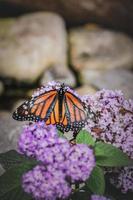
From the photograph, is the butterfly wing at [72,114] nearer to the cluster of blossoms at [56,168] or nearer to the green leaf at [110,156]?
the green leaf at [110,156]

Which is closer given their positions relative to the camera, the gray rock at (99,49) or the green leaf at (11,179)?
the green leaf at (11,179)

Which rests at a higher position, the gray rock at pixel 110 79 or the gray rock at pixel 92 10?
Result: the gray rock at pixel 92 10

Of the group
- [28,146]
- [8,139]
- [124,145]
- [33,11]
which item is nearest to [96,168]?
[124,145]

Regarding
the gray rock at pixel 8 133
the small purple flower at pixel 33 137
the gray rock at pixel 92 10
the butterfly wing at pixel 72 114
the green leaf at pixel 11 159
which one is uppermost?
the gray rock at pixel 92 10

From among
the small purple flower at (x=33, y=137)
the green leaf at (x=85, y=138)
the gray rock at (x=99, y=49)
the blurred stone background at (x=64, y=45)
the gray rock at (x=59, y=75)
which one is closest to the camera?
the small purple flower at (x=33, y=137)

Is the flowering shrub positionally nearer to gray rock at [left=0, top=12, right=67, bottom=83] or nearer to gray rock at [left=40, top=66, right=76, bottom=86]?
gray rock at [left=40, top=66, right=76, bottom=86]

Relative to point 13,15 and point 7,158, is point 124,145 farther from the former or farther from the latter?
point 13,15

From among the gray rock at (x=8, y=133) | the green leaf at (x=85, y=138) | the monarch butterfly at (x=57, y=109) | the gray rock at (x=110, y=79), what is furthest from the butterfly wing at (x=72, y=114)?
the gray rock at (x=110, y=79)
